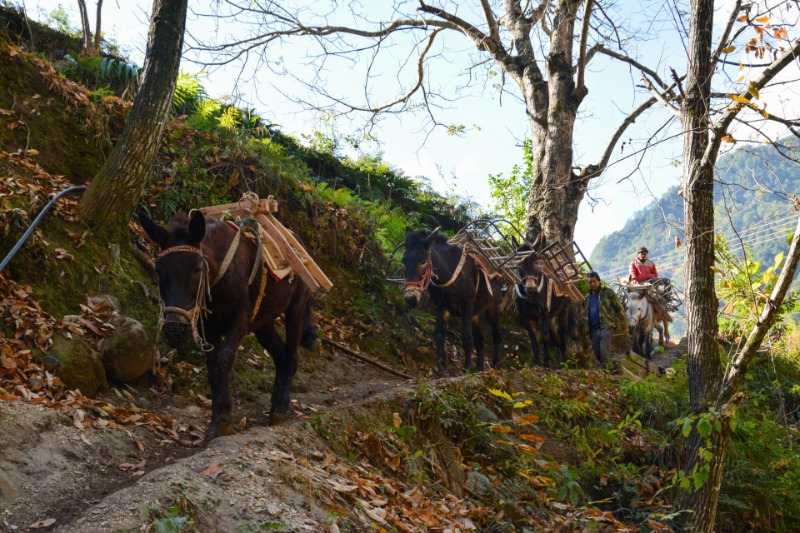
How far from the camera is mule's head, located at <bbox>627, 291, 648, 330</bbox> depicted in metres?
19.3

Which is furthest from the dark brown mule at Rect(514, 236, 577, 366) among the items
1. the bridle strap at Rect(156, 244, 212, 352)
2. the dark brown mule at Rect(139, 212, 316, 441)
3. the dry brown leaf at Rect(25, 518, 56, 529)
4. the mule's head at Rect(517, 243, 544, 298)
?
the dry brown leaf at Rect(25, 518, 56, 529)

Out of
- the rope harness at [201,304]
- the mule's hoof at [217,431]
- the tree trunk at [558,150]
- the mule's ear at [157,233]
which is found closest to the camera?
the rope harness at [201,304]

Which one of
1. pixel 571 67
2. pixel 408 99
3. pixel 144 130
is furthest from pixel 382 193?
pixel 144 130

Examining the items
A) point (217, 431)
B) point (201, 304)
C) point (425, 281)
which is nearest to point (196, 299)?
point (201, 304)

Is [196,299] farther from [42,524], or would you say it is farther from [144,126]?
[144,126]

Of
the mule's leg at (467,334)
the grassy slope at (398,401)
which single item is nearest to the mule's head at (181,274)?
the grassy slope at (398,401)

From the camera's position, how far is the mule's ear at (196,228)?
5.80 m

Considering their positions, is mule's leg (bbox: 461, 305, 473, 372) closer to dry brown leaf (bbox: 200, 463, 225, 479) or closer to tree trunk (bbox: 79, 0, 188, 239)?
tree trunk (bbox: 79, 0, 188, 239)

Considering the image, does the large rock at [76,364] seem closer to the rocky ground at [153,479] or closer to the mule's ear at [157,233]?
the rocky ground at [153,479]

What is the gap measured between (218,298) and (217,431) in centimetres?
124

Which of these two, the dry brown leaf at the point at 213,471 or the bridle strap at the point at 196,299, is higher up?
the bridle strap at the point at 196,299

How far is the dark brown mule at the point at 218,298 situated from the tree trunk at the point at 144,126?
2.41m

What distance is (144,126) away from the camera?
8367mm

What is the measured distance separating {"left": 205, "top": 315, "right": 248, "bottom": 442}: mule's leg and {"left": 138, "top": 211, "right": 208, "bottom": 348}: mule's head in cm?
53
